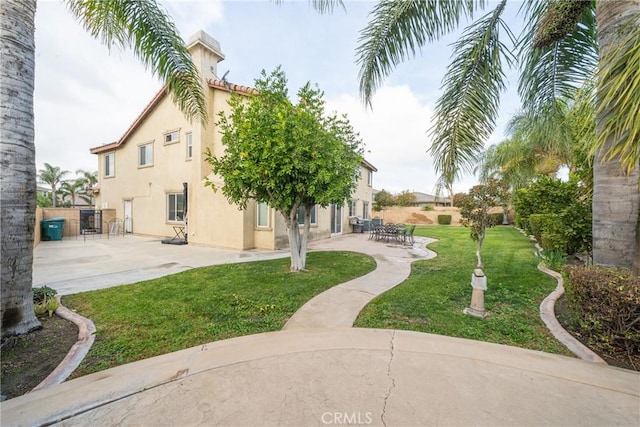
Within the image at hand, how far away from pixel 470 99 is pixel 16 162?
264 inches

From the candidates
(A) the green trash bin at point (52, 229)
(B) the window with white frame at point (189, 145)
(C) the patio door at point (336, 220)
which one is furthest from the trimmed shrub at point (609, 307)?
(A) the green trash bin at point (52, 229)

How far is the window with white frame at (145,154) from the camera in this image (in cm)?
1541

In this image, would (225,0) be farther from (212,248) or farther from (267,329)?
(212,248)

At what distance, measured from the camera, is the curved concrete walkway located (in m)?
2.24

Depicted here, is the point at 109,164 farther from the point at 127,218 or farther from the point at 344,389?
the point at 344,389

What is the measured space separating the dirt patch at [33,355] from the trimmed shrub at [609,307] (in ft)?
21.7

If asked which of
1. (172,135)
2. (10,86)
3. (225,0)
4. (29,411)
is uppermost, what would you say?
(225,0)

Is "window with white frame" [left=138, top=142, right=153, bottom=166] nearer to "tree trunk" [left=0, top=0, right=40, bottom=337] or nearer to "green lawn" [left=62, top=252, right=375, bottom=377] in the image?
"green lawn" [left=62, top=252, right=375, bottom=377]

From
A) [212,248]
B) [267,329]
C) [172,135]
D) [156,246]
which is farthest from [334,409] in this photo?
[172,135]

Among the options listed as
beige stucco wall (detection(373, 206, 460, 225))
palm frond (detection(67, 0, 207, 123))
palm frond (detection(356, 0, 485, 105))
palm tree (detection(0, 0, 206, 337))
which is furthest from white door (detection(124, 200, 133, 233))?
beige stucco wall (detection(373, 206, 460, 225))

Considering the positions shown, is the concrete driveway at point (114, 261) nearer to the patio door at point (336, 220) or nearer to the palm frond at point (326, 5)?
the patio door at point (336, 220)

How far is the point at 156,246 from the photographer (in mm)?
12000

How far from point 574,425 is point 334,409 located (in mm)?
1988

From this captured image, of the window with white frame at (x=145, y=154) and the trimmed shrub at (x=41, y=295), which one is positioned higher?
the window with white frame at (x=145, y=154)
